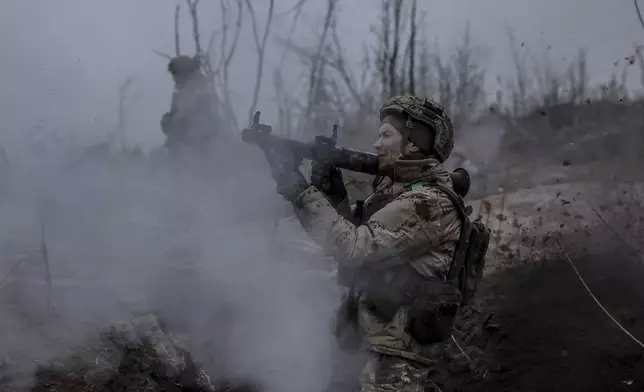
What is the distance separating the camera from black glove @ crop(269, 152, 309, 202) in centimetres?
306

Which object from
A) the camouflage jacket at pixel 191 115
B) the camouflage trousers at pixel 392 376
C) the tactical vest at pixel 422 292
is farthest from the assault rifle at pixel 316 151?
the camouflage jacket at pixel 191 115

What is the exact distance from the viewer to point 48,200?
193 inches

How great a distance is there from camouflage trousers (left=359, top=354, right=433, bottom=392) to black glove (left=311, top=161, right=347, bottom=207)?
0.74 metres

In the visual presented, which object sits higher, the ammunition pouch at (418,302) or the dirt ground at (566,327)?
the ammunition pouch at (418,302)

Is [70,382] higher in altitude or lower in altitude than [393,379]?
lower

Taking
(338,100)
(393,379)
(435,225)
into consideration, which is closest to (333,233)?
(435,225)

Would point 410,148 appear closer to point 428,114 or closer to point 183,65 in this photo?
point 428,114

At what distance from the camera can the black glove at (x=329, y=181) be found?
10.4 ft

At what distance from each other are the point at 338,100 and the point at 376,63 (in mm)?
777

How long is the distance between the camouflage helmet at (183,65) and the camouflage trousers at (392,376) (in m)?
4.26

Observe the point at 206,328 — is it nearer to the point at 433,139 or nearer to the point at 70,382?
the point at 70,382

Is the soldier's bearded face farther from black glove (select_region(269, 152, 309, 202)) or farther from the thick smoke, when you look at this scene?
the thick smoke

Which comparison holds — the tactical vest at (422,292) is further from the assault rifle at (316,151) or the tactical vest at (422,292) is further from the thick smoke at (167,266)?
the thick smoke at (167,266)

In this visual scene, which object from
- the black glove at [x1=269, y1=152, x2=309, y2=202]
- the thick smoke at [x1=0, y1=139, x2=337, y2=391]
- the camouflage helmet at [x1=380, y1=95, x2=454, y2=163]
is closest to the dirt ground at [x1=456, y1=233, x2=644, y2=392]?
the thick smoke at [x1=0, y1=139, x2=337, y2=391]
